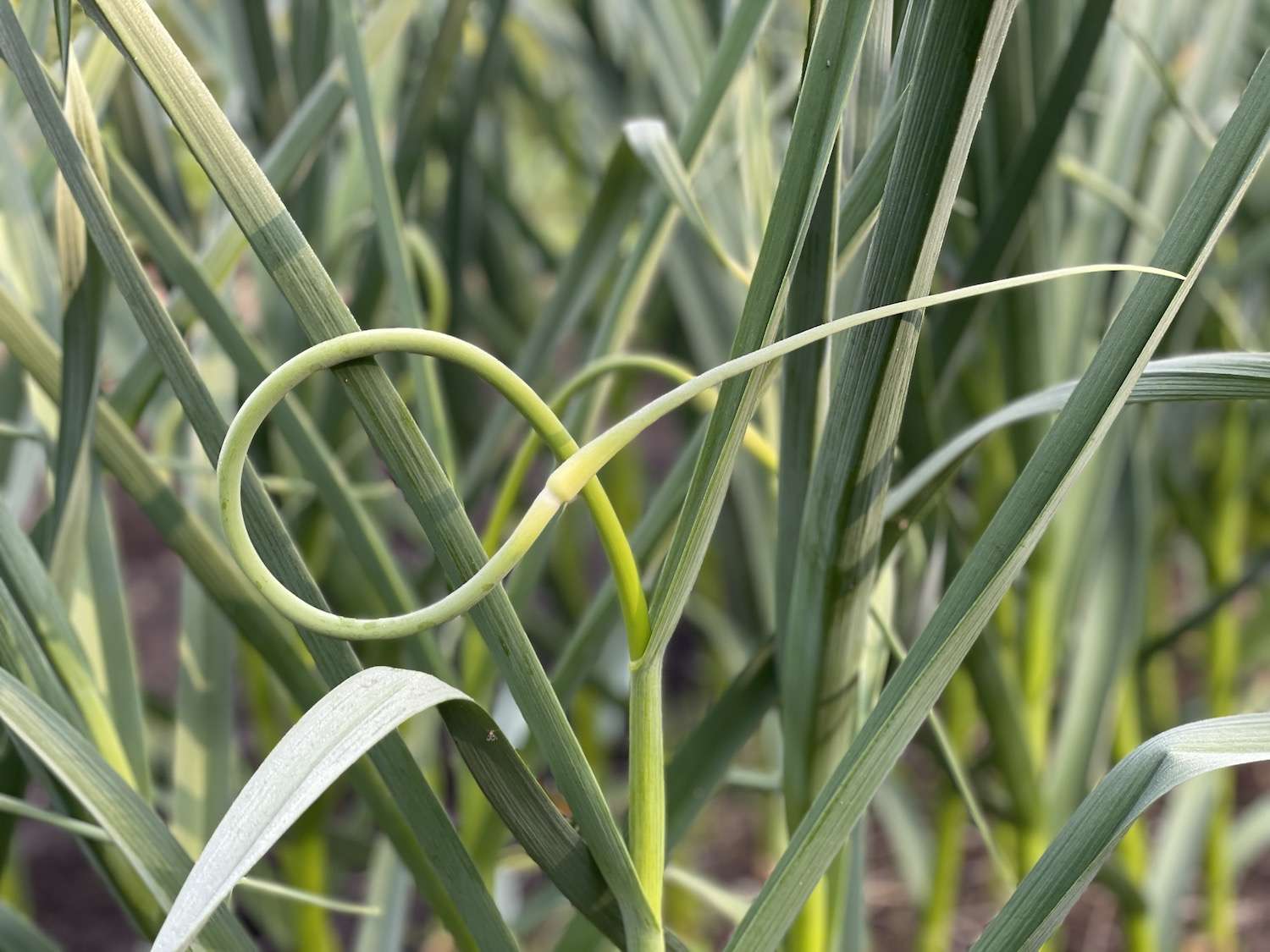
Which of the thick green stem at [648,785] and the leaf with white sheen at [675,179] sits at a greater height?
the leaf with white sheen at [675,179]

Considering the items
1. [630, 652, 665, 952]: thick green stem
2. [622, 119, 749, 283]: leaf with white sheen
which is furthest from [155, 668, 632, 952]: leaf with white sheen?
[622, 119, 749, 283]: leaf with white sheen

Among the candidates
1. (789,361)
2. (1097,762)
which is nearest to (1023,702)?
(1097,762)

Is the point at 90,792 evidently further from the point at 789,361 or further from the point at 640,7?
the point at 640,7

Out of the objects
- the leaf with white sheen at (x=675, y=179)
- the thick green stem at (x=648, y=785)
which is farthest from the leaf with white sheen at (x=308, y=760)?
the leaf with white sheen at (x=675, y=179)

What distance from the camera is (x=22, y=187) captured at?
13.9 inches

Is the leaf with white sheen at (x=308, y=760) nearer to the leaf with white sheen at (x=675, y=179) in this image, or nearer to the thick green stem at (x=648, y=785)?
the thick green stem at (x=648, y=785)

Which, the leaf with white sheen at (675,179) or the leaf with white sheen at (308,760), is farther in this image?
the leaf with white sheen at (675,179)

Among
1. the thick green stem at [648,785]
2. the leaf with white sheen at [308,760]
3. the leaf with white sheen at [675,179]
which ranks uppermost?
the leaf with white sheen at [675,179]

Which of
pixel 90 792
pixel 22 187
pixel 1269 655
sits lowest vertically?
pixel 1269 655

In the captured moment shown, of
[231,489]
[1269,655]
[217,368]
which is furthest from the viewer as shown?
[1269,655]

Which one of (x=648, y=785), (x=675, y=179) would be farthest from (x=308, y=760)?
(x=675, y=179)

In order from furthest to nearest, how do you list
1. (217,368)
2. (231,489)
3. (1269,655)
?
(1269,655), (217,368), (231,489)

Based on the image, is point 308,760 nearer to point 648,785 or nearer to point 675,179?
point 648,785

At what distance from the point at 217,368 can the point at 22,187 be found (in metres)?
0.12
